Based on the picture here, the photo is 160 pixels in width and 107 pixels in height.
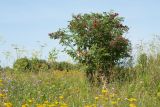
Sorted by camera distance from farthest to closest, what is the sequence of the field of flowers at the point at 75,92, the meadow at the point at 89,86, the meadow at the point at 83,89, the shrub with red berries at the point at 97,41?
the shrub with red berries at the point at 97,41 < the meadow at the point at 89,86 < the meadow at the point at 83,89 < the field of flowers at the point at 75,92

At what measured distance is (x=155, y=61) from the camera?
12.2 metres

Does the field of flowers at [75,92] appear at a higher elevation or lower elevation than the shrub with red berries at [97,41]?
lower

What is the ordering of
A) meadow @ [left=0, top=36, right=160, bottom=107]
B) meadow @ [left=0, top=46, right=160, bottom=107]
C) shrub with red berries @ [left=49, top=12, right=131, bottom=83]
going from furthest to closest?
shrub with red berries @ [left=49, top=12, right=131, bottom=83], meadow @ [left=0, top=36, right=160, bottom=107], meadow @ [left=0, top=46, right=160, bottom=107]

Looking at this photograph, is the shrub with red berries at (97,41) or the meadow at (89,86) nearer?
the meadow at (89,86)

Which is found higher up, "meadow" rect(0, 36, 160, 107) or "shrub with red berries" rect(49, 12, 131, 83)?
"shrub with red berries" rect(49, 12, 131, 83)

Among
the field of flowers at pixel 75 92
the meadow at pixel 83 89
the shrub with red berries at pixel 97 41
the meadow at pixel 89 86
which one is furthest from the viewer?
the shrub with red berries at pixel 97 41

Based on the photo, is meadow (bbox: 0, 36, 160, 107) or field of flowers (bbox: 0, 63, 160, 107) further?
meadow (bbox: 0, 36, 160, 107)

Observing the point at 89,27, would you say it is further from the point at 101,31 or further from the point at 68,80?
the point at 68,80

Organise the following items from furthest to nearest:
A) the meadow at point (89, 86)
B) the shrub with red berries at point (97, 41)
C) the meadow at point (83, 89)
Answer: the shrub with red berries at point (97, 41)
the meadow at point (89, 86)
the meadow at point (83, 89)

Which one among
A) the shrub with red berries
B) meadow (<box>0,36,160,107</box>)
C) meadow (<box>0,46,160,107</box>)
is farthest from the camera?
the shrub with red berries

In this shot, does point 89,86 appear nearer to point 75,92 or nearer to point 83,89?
point 83,89

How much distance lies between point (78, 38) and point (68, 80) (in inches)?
51.7

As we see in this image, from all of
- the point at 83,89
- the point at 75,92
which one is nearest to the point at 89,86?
the point at 83,89

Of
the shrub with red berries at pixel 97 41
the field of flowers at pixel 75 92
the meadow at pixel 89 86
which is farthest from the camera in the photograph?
the shrub with red berries at pixel 97 41
